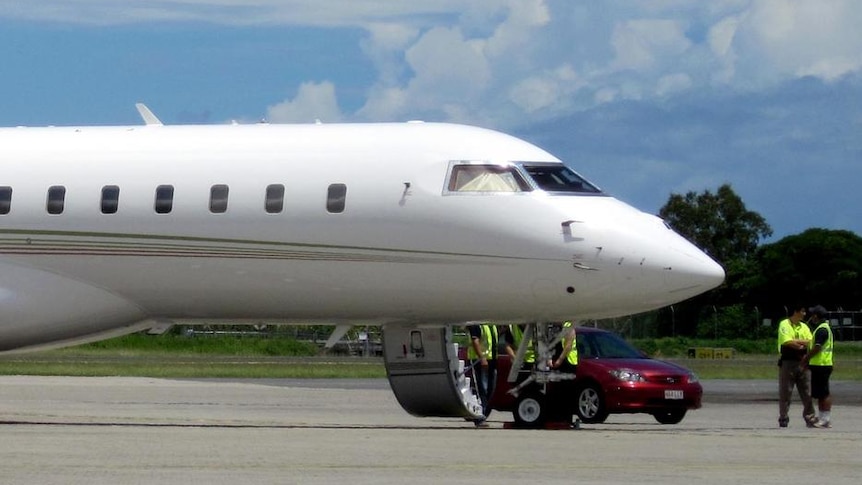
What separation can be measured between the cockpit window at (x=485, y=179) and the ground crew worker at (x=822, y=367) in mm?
6573

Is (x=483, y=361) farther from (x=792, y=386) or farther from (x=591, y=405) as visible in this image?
(x=792, y=386)

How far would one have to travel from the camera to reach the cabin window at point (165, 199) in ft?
90.0

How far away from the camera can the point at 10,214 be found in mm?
28047

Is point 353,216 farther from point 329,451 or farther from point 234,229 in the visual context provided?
point 329,451

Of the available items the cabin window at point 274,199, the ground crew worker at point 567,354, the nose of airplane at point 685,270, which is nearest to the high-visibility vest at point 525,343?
the ground crew worker at point 567,354

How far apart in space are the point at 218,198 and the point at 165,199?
0.83m

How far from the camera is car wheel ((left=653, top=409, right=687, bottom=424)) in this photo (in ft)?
104

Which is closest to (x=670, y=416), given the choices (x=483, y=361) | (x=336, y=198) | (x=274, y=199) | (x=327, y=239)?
(x=483, y=361)

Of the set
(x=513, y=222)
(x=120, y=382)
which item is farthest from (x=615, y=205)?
(x=120, y=382)

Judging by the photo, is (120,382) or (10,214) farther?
(120,382)

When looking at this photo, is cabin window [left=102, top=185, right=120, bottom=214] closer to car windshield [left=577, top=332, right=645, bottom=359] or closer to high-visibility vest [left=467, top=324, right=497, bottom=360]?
high-visibility vest [left=467, top=324, right=497, bottom=360]

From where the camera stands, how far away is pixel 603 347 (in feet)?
106

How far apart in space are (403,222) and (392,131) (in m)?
1.70

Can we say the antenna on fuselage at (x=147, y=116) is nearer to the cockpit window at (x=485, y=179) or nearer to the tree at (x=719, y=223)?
the cockpit window at (x=485, y=179)
